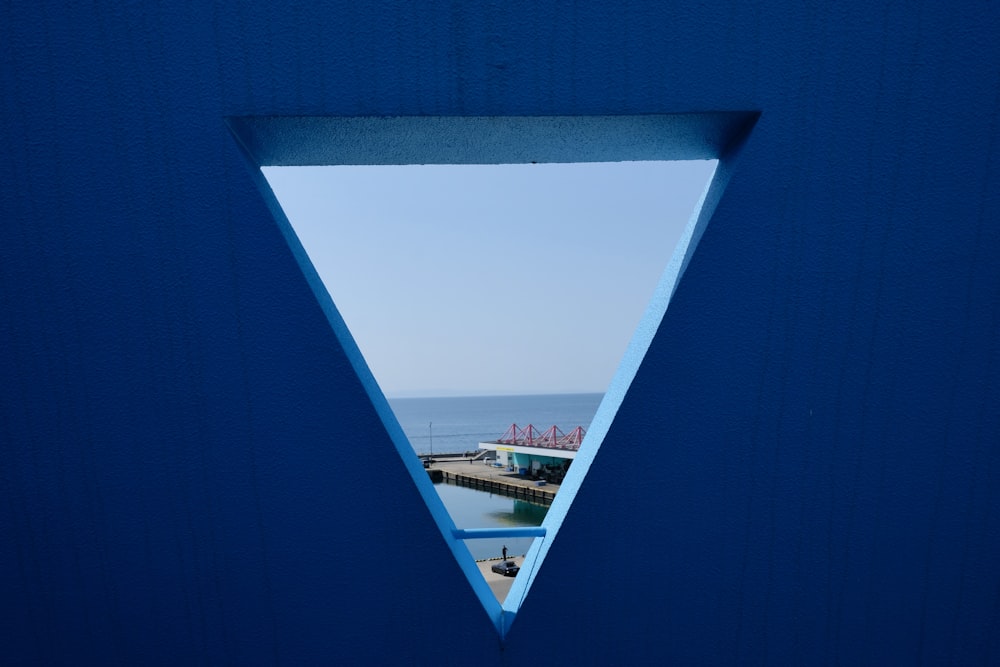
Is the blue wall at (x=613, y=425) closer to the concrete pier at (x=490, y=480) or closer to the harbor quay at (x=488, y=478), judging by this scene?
the harbor quay at (x=488, y=478)

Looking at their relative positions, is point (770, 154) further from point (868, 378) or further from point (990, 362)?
point (990, 362)

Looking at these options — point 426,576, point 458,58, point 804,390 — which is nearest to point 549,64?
point 458,58

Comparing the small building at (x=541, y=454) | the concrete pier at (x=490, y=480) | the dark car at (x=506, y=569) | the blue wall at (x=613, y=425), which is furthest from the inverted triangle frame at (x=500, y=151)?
the concrete pier at (x=490, y=480)

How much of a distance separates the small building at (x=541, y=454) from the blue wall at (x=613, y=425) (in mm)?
25535

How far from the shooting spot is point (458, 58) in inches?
108

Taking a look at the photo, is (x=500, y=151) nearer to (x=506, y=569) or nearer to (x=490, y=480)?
(x=506, y=569)

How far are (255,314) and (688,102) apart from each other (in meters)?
2.04

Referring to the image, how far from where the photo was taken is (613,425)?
2893mm

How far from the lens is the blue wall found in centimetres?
270

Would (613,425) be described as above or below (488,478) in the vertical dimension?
above

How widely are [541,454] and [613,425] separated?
28.1 m

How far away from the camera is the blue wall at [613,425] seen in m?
2.70

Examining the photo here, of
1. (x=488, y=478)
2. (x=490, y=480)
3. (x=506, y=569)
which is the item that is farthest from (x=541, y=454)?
(x=506, y=569)

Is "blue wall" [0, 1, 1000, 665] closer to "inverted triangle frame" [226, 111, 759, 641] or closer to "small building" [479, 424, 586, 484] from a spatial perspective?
"inverted triangle frame" [226, 111, 759, 641]
